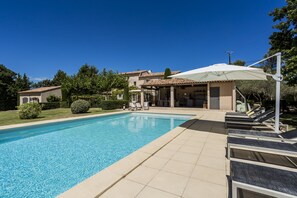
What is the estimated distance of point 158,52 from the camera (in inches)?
1003

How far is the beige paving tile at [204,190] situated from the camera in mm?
2271

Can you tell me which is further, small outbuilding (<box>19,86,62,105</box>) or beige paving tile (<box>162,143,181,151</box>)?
small outbuilding (<box>19,86,62,105</box>)

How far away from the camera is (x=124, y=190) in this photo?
7.86ft

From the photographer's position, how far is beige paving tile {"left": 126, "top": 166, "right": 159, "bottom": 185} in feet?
8.83

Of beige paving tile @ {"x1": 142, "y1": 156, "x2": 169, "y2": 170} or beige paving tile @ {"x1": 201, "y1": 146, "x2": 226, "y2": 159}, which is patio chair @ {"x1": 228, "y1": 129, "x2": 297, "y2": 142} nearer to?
beige paving tile @ {"x1": 201, "y1": 146, "x2": 226, "y2": 159}

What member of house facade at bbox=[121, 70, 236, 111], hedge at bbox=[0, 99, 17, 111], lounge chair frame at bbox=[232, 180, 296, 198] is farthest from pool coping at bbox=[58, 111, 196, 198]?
hedge at bbox=[0, 99, 17, 111]

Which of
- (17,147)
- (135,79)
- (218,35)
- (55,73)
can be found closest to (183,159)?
(17,147)

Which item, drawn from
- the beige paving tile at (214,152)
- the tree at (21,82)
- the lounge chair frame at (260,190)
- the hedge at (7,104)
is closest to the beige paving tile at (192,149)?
the beige paving tile at (214,152)

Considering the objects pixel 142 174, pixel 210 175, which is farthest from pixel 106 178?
pixel 210 175

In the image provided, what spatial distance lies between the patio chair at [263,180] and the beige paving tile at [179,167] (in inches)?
39.5

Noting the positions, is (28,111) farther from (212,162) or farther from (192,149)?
(212,162)

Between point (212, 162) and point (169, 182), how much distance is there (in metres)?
1.34

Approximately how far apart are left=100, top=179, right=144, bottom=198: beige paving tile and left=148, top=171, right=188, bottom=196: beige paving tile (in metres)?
0.27

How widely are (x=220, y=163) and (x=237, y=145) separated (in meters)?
0.56
